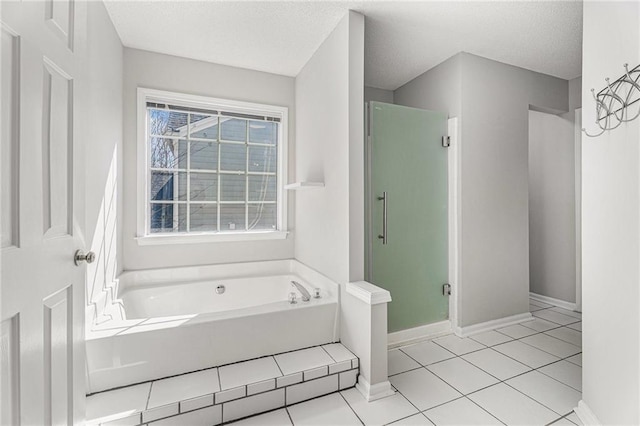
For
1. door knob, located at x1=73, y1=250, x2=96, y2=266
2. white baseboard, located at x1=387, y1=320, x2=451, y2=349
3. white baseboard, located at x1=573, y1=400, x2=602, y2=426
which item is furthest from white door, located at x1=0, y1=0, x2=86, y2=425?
white baseboard, located at x1=573, y1=400, x2=602, y2=426

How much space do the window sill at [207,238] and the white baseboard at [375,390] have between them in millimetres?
1653

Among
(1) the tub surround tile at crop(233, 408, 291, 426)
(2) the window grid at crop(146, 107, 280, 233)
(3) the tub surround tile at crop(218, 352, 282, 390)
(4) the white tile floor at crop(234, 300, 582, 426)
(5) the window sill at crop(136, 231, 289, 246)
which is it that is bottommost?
(1) the tub surround tile at crop(233, 408, 291, 426)

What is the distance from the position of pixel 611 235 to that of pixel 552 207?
2411 mm

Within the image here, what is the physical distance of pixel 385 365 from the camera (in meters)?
1.93

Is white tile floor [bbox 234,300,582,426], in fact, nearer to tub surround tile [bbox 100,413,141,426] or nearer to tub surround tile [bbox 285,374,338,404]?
tub surround tile [bbox 285,374,338,404]

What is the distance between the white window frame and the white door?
164 centimetres

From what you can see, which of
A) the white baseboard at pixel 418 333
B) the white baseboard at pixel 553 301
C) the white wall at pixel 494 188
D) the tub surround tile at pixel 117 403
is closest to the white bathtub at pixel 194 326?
the tub surround tile at pixel 117 403

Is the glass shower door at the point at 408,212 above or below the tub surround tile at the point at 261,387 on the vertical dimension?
above

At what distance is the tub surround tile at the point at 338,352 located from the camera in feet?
6.61

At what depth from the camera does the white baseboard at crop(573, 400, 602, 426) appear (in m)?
1.57

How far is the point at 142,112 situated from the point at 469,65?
2.86 metres

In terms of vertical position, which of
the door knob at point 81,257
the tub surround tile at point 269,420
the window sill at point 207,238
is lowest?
the tub surround tile at point 269,420

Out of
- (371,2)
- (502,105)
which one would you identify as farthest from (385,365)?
(502,105)

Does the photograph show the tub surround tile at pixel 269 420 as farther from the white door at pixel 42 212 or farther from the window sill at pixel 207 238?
the window sill at pixel 207 238
